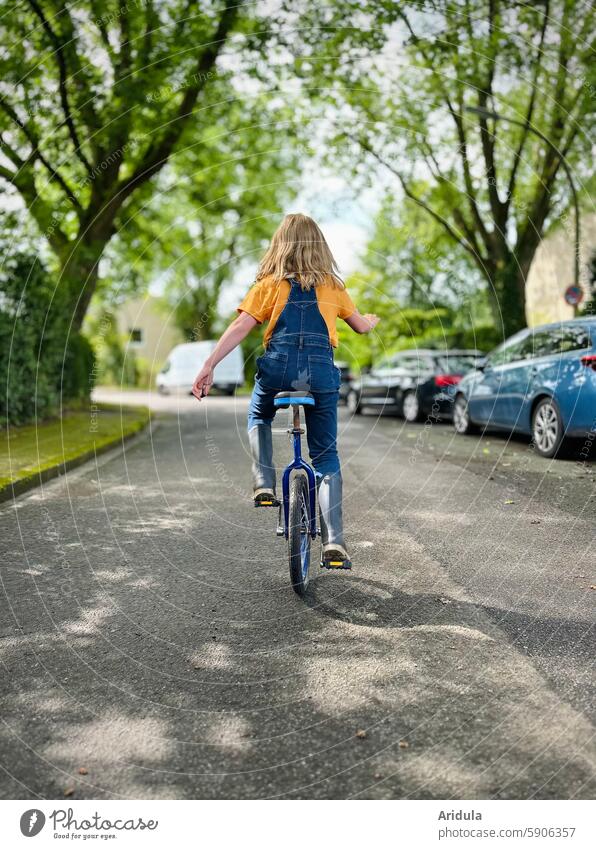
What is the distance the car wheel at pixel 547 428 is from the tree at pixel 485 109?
30.8ft

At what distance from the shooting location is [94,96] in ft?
53.3

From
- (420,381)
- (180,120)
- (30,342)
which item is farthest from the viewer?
(180,120)

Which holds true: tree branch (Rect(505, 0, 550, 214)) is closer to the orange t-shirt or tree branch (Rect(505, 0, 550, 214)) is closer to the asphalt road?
the asphalt road

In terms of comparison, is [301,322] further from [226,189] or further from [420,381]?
[226,189]

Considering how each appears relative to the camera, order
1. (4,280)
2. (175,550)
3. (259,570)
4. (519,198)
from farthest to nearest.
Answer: (519,198), (4,280), (175,550), (259,570)

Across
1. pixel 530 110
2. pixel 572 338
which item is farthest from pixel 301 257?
pixel 530 110

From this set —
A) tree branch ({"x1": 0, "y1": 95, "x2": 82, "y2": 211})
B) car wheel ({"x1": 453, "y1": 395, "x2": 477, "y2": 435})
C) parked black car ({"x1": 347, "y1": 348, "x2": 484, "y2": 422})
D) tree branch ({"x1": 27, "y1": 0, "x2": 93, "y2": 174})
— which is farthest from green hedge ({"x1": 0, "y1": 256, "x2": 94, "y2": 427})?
car wheel ({"x1": 453, "y1": 395, "x2": 477, "y2": 435})

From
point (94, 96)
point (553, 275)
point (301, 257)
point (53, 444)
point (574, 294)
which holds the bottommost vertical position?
point (53, 444)

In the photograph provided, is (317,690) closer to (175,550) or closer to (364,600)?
(364,600)

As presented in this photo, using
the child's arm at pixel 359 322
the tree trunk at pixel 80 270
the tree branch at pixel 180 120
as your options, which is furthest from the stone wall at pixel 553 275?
the child's arm at pixel 359 322

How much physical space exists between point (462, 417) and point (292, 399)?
33.5 ft

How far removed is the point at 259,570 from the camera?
207 inches

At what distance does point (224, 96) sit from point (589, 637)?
17.9m
